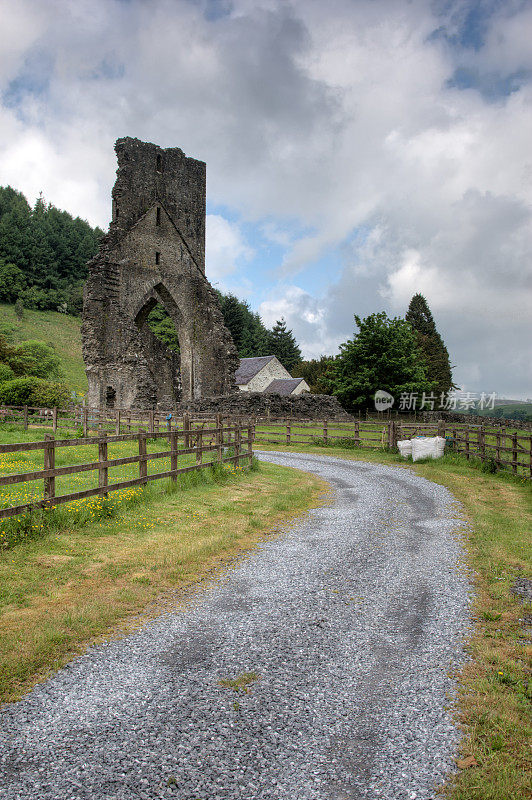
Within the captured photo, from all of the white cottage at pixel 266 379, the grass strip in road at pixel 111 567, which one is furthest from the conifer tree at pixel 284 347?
the grass strip in road at pixel 111 567

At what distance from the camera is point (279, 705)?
11.7 feet

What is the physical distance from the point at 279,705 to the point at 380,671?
0.97m

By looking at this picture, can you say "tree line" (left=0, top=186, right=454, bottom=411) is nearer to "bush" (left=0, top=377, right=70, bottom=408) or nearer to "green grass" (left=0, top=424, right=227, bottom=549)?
"bush" (left=0, top=377, right=70, bottom=408)

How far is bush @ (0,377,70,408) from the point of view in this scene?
31.4 meters

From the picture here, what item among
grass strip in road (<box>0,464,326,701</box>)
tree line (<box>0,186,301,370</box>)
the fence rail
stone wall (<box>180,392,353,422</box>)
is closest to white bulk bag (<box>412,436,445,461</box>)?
the fence rail

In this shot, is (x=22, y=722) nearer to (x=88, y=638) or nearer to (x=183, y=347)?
(x=88, y=638)

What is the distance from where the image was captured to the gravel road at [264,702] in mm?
2875

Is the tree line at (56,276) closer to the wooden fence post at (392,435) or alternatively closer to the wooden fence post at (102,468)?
the wooden fence post at (392,435)

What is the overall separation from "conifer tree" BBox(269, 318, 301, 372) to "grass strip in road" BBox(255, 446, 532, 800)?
7471 cm

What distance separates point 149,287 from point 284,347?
54.4 metres

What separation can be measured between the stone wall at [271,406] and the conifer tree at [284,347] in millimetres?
47961

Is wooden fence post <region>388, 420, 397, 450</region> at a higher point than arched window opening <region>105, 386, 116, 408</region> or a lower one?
lower

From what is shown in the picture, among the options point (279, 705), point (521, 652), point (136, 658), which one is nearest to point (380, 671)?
point (279, 705)

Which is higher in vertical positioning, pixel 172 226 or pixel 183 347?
pixel 172 226
